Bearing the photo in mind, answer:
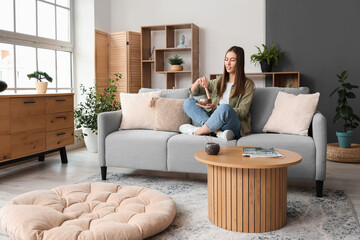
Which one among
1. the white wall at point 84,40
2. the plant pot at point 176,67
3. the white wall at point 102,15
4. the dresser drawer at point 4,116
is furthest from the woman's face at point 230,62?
the white wall at point 102,15

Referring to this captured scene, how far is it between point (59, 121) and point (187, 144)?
1728mm

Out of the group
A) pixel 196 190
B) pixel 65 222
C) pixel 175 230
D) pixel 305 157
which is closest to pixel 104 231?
pixel 65 222

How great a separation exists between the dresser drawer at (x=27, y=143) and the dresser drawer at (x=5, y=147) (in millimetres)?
47

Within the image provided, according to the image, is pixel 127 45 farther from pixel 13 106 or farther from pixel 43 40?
pixel 13 106

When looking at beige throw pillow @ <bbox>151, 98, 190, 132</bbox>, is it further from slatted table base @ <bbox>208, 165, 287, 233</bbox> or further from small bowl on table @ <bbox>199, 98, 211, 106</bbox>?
slatted table base @ <bbox>208, 165, 287, 233</bbox>

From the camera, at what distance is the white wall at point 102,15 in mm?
5547

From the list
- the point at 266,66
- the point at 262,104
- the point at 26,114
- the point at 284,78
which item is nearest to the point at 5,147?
the point at 26,114

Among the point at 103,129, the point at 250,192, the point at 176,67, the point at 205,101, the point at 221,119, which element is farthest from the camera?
the point at 176,67

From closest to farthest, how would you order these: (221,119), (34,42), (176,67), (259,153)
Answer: (259,153) → (221,119) → (34,42) → (176,67)

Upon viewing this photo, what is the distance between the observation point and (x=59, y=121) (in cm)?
408

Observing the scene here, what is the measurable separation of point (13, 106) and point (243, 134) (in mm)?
2196

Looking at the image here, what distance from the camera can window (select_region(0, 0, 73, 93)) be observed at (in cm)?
429

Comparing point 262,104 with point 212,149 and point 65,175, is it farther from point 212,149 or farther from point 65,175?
point 65,175

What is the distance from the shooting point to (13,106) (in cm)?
341
